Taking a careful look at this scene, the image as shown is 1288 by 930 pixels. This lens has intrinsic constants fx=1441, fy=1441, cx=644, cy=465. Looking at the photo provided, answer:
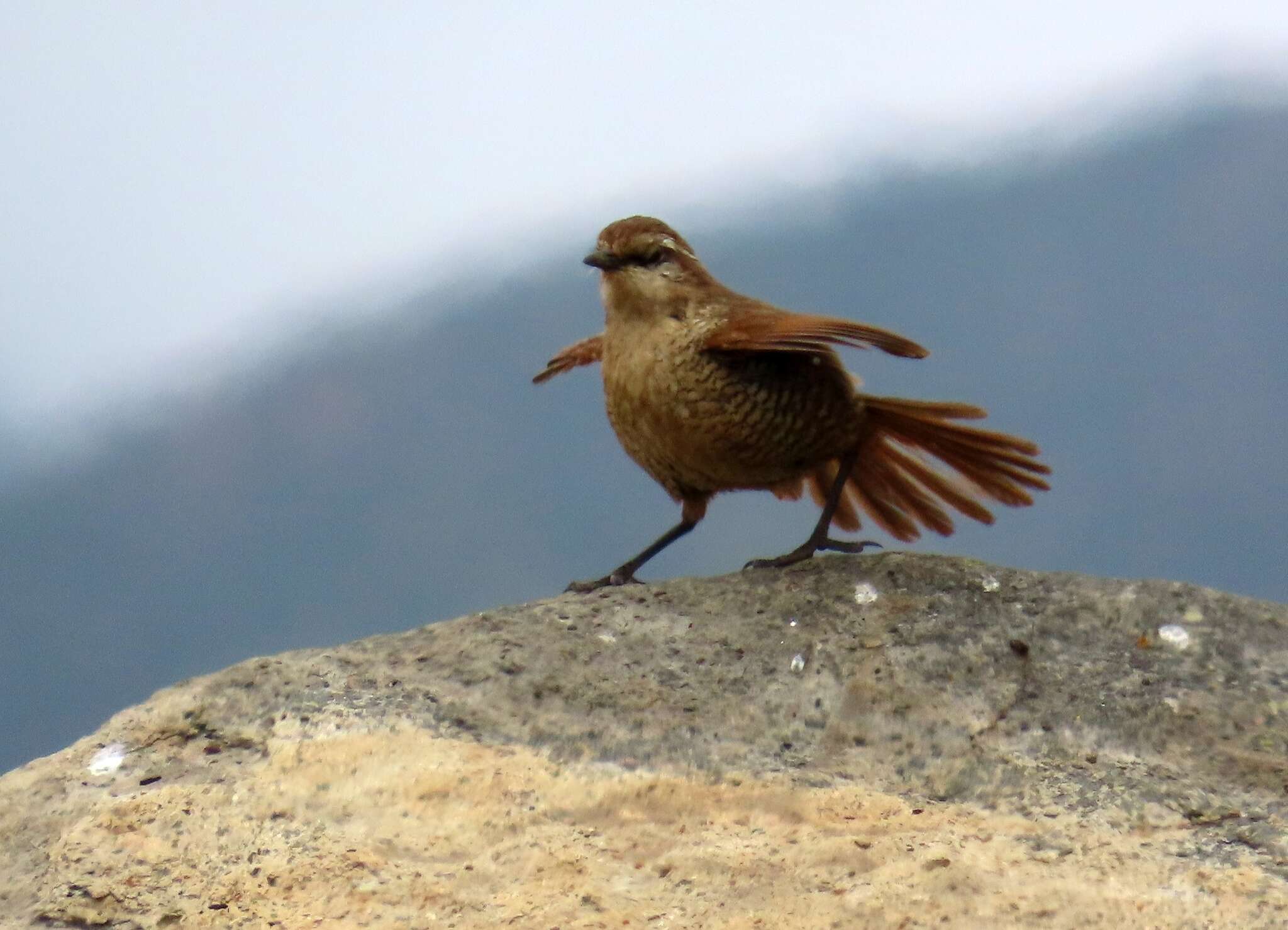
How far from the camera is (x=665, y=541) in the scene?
430cm

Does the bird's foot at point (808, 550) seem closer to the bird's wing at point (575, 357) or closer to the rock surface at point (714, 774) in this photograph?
the rock surface at point (714, 774)

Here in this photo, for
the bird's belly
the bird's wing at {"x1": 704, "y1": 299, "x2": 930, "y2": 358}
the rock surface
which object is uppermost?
the bird's wing at {"x1": 704, "y1": 299, "x2": 930, "y2": 358}

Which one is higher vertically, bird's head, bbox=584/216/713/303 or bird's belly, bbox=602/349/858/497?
bird's head, bbox=584/216/713/303

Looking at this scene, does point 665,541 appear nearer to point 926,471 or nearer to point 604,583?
point 604,583

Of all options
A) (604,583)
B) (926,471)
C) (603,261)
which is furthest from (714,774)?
(926,471)

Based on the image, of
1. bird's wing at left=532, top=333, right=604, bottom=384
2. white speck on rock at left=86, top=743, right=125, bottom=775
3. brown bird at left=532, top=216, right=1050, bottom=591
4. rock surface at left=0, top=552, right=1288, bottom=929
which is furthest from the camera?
bird's wing at left=532, top=333, right=604, bottom=384

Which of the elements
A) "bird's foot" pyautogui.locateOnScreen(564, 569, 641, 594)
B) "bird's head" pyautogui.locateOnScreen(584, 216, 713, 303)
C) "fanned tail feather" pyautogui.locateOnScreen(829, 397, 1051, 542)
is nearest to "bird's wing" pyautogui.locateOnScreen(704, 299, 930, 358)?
"bird's head" pyautogui.locateOnScreen(584, 216, 713, 303)

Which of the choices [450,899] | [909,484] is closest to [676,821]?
[450,899]

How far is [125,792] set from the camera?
2654mm

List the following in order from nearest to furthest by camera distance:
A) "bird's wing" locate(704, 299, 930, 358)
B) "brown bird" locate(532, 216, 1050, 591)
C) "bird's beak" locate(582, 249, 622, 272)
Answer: "bird's wing" locate(704, 299, 930, 358) → "brown bird" locate(532, 216, 1050, 591) → "bird's beak" locate(582, 249, 622, 272)

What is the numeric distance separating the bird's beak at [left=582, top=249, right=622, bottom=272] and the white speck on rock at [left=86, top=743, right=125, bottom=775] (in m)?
1.82

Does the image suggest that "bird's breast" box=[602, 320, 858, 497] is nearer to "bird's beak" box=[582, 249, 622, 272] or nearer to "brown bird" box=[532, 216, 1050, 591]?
"brown bird" box=[532, 216, 1050, 591]

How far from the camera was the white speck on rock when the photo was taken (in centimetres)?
275

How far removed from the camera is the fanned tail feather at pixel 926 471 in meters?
4.20
